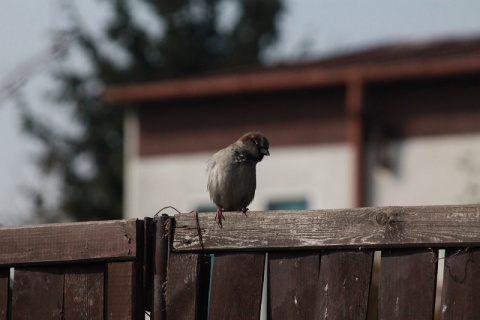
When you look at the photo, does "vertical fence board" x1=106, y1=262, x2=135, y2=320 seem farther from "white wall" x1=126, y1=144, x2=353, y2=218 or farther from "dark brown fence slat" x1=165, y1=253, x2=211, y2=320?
"white wall" x1=126, y1=144, x2=353, y2=218

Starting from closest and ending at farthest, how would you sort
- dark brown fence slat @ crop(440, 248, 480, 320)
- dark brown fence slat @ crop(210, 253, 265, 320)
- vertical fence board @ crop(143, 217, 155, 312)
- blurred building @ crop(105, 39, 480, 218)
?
dark brown fence slat @ crop(440, 248, 480, 320) → dark brown fence slat @ crop(210, 253, 265, 320) → vertical fence board @ crop(143, 217, 155, 312) → blurred building @ crop(105, 39, 480, 218)

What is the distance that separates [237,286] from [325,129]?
12.2m

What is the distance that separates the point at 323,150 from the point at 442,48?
116 inches

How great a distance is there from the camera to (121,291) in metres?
3.95

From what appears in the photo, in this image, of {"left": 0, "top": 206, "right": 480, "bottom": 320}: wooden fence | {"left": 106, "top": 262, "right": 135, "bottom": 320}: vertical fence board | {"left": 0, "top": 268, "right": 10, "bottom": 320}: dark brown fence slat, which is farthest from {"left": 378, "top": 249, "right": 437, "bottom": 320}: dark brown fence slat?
{"left": 0, "top": 268, "right": 10, "bottom": 320}: dark brown fence slat

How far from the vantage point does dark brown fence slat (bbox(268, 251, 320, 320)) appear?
143 inches

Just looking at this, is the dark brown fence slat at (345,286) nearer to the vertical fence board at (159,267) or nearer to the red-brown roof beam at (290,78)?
the vertical fence board at (159,267)

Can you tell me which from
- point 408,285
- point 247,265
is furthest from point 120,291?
point 408,285

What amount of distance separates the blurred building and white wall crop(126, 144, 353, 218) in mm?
15

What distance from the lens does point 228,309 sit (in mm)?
3787

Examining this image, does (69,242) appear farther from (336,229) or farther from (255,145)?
(255,145)

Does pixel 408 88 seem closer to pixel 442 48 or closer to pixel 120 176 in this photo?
pixel 442 48

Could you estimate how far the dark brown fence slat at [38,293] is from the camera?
4.09m

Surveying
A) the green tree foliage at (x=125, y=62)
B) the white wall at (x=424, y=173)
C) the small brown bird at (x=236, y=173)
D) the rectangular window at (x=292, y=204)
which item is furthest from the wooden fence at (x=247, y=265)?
the green tree foliage at (x=125, y=62)
